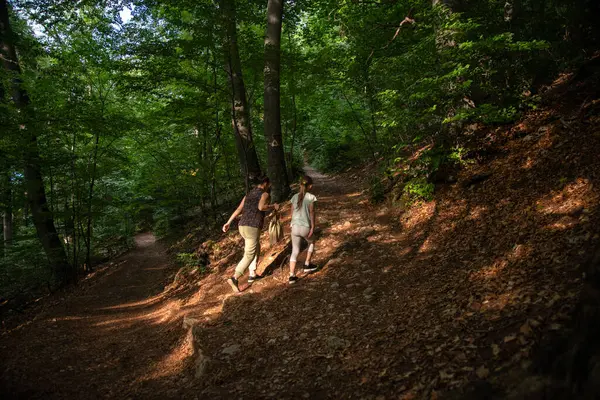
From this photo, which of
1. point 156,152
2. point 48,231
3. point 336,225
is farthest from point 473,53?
point 48,231

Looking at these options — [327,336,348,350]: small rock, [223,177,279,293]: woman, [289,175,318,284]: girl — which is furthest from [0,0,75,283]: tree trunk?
[327,336,348,350]: small rock

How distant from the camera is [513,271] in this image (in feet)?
12.2

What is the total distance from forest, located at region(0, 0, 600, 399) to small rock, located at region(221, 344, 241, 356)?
0.07 ft

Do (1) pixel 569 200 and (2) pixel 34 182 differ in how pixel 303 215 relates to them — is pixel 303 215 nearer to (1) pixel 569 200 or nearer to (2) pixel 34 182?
(1) pixel 569 200

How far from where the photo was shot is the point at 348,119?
14812 mm

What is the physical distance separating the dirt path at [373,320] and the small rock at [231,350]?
24 millimetres

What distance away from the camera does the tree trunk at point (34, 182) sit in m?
9.30

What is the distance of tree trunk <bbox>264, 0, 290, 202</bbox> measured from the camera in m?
9.85

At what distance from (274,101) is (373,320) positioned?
25.2ft

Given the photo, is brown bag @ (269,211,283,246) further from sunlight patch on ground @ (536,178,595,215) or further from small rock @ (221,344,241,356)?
sunlight patch on ground @ (536,178,595,215)

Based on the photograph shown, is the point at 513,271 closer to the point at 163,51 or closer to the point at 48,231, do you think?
the point at 163,51

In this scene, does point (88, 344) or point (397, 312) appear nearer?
point (397, 312)

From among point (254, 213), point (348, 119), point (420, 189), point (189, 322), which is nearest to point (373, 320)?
point (254, 213)

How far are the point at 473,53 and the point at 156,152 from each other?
12216 mm
